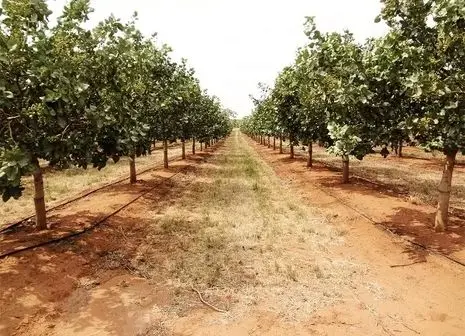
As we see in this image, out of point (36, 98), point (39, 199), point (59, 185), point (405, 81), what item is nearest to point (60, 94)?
point (36, 98)

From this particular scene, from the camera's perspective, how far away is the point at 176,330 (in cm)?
770

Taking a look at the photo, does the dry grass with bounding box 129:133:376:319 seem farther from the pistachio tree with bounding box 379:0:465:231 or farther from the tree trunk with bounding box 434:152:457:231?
the pistachio tree with bounding box 379:0:465:231

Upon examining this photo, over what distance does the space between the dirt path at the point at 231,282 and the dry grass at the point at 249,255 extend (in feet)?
0.14

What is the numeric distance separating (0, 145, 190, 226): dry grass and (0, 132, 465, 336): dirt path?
14.9 ft

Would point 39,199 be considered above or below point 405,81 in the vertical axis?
below

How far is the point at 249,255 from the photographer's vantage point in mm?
11570

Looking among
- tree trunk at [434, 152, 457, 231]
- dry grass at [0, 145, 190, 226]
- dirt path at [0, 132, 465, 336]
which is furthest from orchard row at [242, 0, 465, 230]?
dry grass at [0, 145, 190, 226]

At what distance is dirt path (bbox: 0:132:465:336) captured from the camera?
310 inches

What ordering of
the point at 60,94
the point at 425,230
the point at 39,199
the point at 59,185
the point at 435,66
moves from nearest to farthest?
the point at 60,94 → the point at 435,66 → the point at 39,199 → the point at 425,230 → the point at 59,185

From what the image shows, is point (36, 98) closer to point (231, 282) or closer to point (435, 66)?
point (231, 282)

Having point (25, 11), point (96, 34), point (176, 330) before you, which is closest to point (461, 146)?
point (176, 330)

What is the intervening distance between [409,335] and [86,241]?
347 inches

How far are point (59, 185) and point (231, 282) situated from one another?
15.9 m

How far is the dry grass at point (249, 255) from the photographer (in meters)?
9.09
